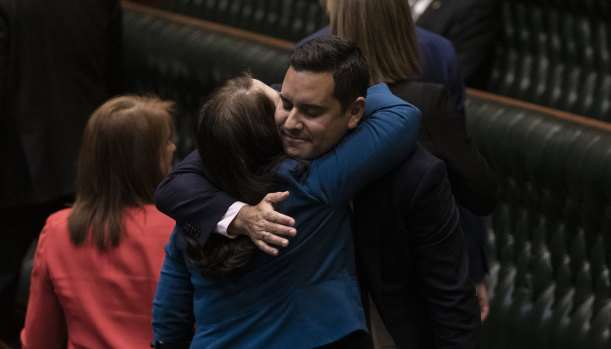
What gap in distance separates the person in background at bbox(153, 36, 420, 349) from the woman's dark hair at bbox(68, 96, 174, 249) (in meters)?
0.55

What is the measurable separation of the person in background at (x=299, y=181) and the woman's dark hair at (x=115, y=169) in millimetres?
545

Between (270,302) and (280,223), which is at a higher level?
(280,223)

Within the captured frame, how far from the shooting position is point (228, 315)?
1658 mm

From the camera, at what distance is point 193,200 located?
1.65 meters

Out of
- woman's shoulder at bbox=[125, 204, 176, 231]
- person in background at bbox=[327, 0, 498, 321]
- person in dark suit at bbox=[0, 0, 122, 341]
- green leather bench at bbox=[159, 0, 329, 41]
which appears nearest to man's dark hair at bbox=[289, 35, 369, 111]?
person in background at bbox=[327, 0, 498, 321]

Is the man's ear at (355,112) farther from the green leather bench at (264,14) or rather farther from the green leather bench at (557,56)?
the green leather bench at (264,14)

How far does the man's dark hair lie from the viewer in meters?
1.58

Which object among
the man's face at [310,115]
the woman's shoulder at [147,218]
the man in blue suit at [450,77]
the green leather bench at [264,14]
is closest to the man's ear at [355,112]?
the man's face at [310,115]

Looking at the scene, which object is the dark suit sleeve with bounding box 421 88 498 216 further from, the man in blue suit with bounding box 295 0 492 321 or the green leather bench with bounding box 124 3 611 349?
the green leather bench with bounding box 124 3 611 349

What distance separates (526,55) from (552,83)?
181mm

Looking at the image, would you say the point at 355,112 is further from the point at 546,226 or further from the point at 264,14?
the point at 264,14

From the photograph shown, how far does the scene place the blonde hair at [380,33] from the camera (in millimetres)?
2025

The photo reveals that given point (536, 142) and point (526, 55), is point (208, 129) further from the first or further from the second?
point (526, 55)

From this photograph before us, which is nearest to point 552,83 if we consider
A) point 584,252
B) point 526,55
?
point 526,55
